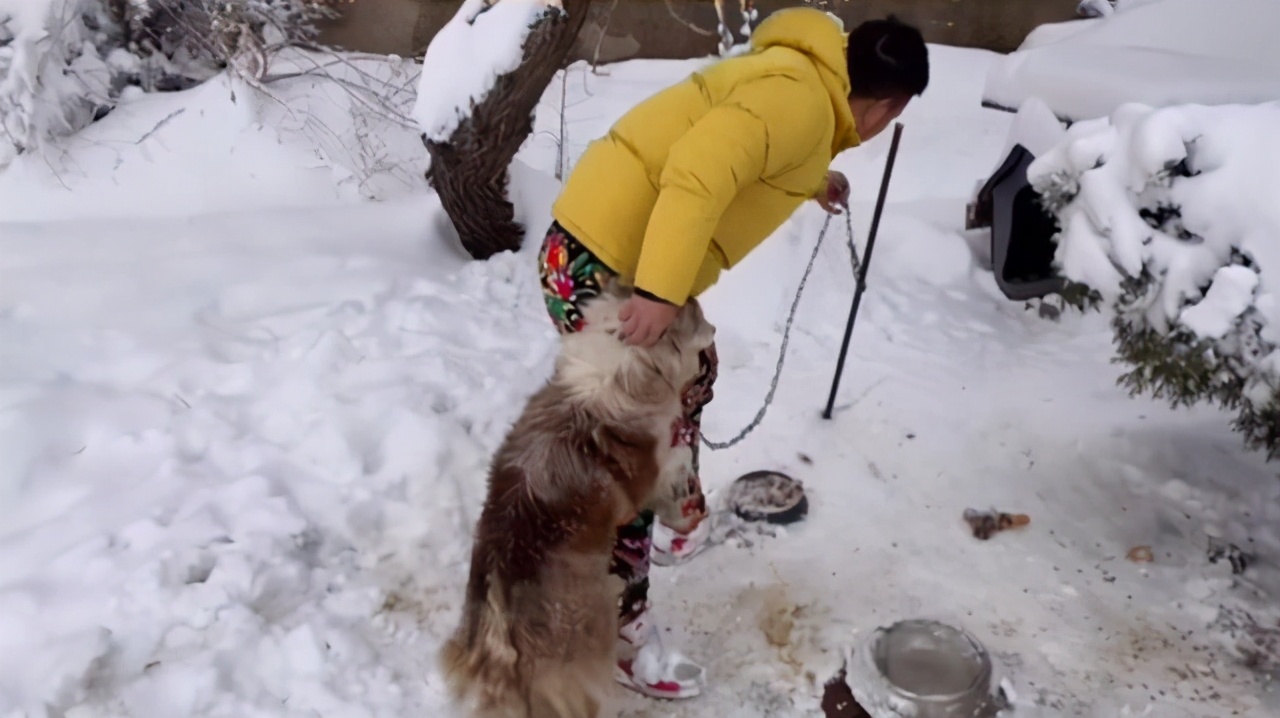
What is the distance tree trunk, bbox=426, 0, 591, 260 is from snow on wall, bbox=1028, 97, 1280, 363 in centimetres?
186

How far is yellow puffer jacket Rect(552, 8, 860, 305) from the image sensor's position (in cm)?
148

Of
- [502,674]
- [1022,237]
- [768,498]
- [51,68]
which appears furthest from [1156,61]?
[51,68]

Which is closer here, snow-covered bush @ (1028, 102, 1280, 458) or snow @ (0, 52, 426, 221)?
snow-covered bush @ (1028, 102, 1280, 458)

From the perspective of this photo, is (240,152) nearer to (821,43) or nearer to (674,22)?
(674,22)

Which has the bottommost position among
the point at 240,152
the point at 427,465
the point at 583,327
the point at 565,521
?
the point at 427,465

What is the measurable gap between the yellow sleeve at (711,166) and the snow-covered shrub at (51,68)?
3.86 meters

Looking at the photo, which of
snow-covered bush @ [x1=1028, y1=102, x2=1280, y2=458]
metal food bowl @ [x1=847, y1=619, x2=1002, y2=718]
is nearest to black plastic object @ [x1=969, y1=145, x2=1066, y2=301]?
snow-covered bush @ [x1=1028, y1=102, x2=1280, y2=458]

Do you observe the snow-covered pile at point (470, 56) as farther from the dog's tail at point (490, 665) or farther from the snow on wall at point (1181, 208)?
the dog's tail at point (490, 665)

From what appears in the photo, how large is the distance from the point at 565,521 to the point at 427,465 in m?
1.13

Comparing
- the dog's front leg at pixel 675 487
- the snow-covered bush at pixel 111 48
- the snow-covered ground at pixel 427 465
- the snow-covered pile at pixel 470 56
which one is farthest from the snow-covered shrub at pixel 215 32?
the dog's front leg at pixel 675 487

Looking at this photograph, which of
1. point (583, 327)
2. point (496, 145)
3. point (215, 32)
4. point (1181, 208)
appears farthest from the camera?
point (215, 32)

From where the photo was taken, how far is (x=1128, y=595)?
2350 mm

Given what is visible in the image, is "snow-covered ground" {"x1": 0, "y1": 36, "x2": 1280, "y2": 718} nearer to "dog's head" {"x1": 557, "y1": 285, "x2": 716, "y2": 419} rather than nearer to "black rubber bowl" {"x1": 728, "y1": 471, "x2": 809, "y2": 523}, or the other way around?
"black rubber bowl" {"x1": 728, "y1": 471, "x2": 809, "y2": 523}

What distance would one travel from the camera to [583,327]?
172 centimetres
